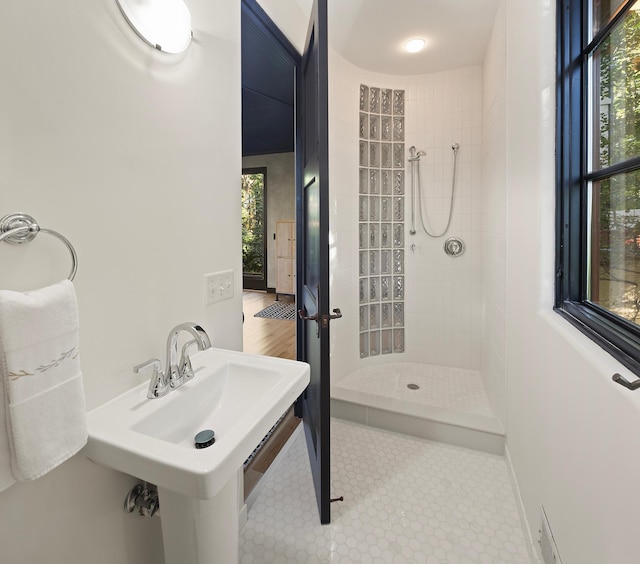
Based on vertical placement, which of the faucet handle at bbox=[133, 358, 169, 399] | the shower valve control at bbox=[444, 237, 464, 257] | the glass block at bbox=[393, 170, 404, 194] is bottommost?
the faucet handle at bbox=[133, 358, 169, 399]

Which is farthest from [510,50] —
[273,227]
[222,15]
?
[273,227]

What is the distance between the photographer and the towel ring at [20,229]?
0.58 metres

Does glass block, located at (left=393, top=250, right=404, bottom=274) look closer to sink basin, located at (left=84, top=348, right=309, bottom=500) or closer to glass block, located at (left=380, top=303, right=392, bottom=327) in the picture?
glass block, located at (left=380, top=303, right=392, bottom=327)

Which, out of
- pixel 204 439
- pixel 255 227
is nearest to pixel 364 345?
pixel 204 439

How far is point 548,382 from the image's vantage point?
1.08 metres

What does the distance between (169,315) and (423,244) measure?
2360mm

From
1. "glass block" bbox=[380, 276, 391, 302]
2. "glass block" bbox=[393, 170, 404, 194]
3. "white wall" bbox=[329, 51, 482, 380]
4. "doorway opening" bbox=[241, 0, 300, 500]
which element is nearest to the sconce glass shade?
"doorway opening" bbox=[241, 0, 300, 500]

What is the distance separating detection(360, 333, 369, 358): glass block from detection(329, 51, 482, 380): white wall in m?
0.06

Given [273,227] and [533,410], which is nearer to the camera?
[533,410]

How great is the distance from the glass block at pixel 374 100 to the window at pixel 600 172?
1.76 metres

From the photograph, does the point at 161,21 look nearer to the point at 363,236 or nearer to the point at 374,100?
the point at 363,236

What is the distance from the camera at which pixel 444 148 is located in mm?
2709

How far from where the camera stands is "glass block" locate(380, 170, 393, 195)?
281 cm

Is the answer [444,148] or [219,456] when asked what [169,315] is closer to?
[219,456]
